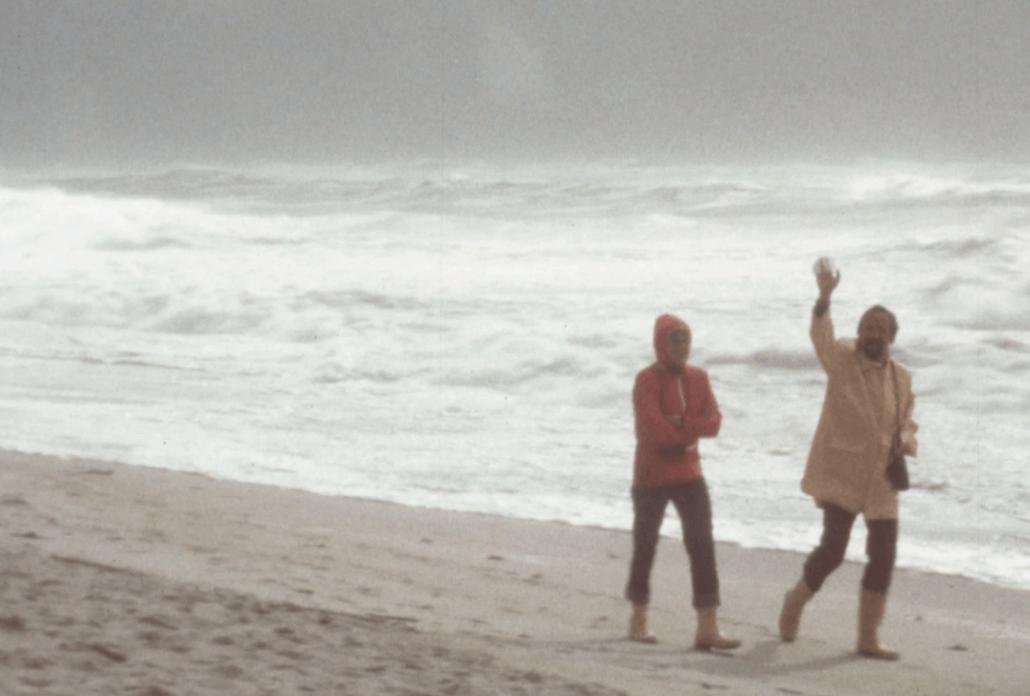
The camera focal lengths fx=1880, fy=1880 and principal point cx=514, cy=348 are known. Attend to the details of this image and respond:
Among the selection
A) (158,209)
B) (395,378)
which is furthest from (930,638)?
(158,209)

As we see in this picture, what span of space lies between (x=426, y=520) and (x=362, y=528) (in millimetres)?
498

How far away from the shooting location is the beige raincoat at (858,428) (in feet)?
20.6

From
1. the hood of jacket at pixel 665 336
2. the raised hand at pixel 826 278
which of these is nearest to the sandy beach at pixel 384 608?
the hood of jacket at pixel 665 336

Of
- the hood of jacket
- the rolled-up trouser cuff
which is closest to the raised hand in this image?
the hood of jacket

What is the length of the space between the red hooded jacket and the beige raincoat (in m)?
0.39

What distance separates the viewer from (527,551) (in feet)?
28.1

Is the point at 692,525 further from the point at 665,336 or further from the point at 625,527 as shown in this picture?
the point at 625,527

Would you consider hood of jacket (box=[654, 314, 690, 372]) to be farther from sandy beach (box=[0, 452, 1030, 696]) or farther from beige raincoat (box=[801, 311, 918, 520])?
sandy beach (box=[0, 452, 1030, 696])

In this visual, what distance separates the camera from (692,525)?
641 centimetres

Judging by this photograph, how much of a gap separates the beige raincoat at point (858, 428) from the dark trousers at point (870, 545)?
52 mm

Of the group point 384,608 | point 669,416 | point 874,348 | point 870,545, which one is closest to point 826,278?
point 874,348

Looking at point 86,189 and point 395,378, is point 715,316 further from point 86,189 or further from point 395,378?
point 86,189

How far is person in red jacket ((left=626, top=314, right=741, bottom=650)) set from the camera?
6.32 metres

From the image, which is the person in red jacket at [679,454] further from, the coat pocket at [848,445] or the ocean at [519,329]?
the ocean at [519,329]
